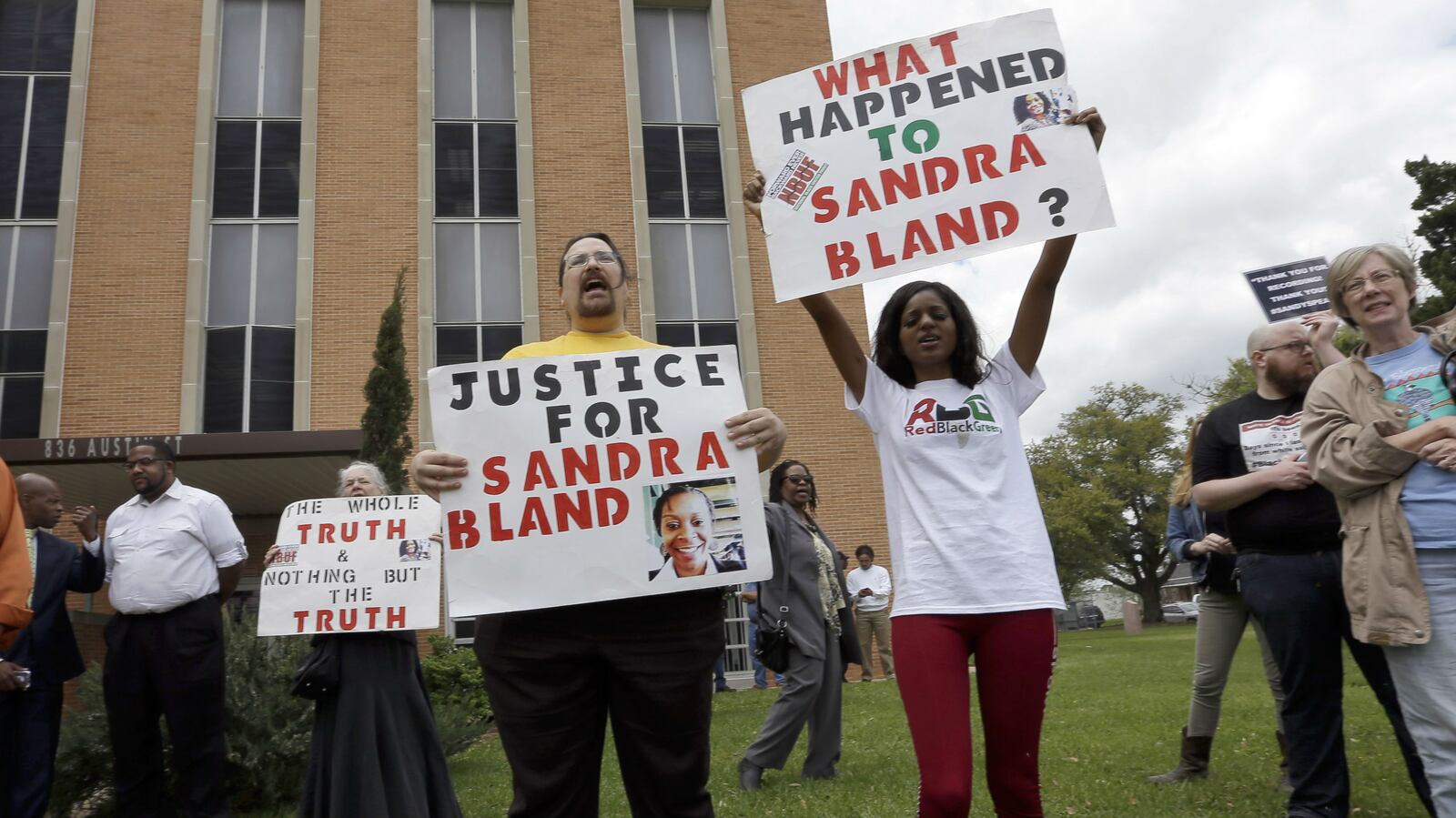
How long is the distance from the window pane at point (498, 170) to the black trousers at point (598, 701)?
56.8 feet

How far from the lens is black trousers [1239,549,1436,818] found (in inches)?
161

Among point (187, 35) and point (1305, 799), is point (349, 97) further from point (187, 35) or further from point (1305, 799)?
point (1305, 799)

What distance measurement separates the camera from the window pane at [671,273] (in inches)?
763

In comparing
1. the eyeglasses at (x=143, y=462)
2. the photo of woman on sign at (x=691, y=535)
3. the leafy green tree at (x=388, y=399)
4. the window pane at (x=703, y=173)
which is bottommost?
the photo of woman on sign at (x=691, y=535)

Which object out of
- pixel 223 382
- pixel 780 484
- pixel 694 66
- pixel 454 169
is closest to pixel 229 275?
pixel 223 382

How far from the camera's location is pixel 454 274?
62.0ft

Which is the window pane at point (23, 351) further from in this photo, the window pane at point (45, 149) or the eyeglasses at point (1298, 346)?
the eyeglasses at point (1298, 346)

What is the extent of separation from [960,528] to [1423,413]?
176 cm

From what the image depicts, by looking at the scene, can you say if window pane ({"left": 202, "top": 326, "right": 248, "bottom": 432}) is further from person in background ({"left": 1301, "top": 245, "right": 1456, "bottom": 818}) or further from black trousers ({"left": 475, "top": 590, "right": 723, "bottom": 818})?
person in background ({"left": 1301, "top": 245, "right": 1456, "bottom": 818})

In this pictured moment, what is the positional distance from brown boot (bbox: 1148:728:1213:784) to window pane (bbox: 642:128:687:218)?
50.2 ft

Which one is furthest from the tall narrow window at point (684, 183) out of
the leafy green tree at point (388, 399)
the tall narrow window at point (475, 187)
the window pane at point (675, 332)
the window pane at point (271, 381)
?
the window pane at point (271, 381)

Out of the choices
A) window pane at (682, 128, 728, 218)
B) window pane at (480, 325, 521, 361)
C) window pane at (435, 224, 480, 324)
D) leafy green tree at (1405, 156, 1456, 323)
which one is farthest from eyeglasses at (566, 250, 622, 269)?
leafy green tree at (1405, 156, 1456, 323)

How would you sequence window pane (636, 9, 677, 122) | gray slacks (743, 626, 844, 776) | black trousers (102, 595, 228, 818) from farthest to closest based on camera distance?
1. window pane (636, 9, 677, 122)
2. gray slacks (743, 626, 844, 776)
3. black trousers (102, 595, 228, 818)

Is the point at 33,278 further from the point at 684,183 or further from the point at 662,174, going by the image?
the point at 684,183
